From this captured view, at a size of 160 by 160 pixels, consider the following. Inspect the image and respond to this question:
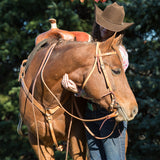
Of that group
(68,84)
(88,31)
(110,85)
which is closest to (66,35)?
(68,84)

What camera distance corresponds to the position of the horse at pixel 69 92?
2098 millimetres

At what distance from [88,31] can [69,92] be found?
3.47 m

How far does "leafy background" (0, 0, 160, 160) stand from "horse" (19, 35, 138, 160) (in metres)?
2.64

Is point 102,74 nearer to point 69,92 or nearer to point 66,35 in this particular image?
point 69,92

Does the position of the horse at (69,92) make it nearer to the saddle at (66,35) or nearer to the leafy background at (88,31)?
the saddle at (66,35)

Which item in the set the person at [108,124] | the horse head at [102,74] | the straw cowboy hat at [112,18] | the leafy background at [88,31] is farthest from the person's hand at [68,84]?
the leafy background at [88,31]

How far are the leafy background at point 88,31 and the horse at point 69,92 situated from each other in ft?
8.65

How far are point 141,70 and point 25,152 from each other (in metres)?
3.46

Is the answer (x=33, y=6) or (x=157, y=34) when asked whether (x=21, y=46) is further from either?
(x=157, y=34)

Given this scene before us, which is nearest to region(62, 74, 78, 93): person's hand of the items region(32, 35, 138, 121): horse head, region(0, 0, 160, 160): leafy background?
region(32, 35, 138, 121): horse head

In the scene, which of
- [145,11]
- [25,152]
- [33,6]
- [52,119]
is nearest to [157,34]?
[145,11]

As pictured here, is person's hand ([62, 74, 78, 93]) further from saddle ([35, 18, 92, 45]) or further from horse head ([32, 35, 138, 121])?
saddle ([35, 18, 92, 45])

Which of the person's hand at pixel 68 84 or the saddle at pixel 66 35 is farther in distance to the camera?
the saddle at pixel 66 35

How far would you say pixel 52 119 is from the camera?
2.54 meters
